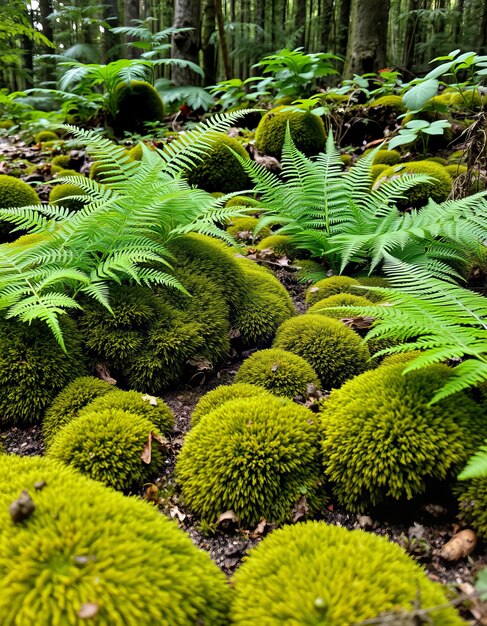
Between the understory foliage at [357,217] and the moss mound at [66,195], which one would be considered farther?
the moss mound at [66,195]

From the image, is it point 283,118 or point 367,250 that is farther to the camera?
point 283,118

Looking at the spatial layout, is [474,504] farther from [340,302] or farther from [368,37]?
[368,37]

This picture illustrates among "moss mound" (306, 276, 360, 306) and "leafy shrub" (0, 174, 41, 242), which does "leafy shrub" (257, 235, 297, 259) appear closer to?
"moss mound" (306, 276, 360, 306)

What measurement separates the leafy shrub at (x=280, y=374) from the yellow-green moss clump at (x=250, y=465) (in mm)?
398

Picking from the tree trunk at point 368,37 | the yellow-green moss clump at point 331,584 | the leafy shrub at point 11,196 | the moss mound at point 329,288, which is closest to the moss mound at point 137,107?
the leafy shrub at point 11,196

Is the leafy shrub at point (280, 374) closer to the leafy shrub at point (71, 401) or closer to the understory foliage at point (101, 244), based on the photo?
the understory foliage at point (101, 244)

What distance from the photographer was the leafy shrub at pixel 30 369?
2.57 metres

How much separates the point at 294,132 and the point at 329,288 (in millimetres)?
3728

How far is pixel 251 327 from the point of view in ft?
11.1

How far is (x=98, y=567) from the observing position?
1.13 m

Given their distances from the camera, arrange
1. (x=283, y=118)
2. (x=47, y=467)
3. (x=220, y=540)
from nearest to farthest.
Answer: (x=47, y=467) → (x=220, y=540) → (x=283, y=118)

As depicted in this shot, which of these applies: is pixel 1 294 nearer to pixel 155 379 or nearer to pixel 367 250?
pixel 155 379

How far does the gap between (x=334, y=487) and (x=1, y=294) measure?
235 centimetres

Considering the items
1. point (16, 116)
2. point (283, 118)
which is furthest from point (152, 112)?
point (16, 116)
